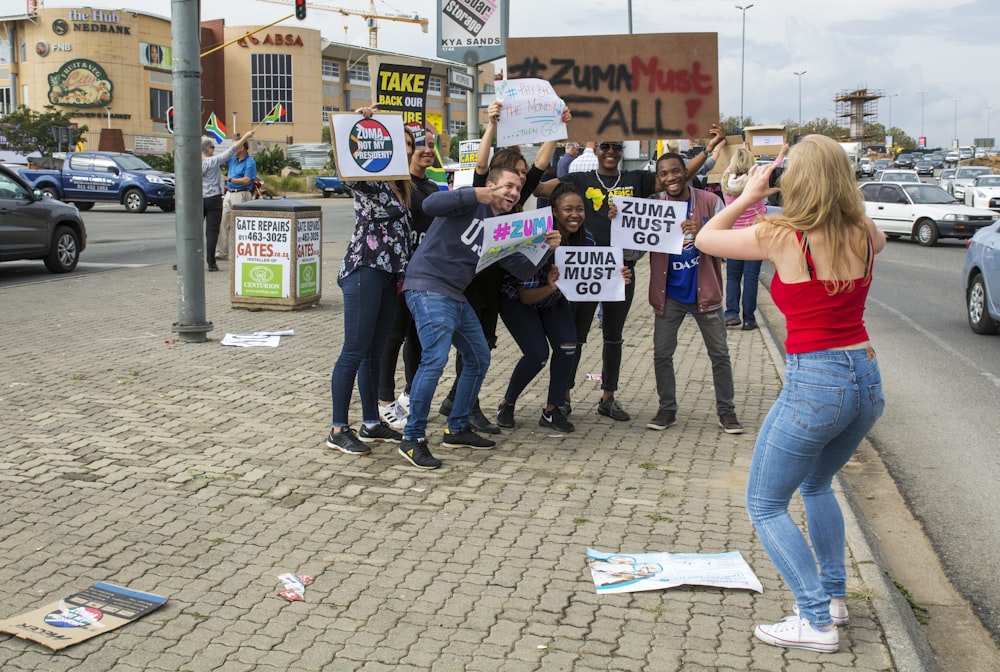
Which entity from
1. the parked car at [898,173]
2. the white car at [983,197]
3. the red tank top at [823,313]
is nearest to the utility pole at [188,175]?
the red tank top at [823,313]

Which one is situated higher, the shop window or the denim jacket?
the shop window

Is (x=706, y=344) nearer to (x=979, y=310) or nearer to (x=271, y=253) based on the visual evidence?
(x=271, y=253)

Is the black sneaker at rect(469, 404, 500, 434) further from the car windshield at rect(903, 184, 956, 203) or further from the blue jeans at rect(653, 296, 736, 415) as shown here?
the car windshield at rect(903, 184, 956, 203)

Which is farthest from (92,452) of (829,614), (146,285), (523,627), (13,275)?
(13,275)

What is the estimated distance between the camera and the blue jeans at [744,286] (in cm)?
1152

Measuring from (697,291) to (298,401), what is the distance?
299 centimetres

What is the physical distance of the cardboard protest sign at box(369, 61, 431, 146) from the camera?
342 inches

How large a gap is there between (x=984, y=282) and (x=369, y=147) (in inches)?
333

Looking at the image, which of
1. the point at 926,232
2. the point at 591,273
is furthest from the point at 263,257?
the point at 926,232

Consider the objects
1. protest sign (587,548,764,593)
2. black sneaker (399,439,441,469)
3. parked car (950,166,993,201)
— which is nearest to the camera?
protest sign (587,548,764,593)

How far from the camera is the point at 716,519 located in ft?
17.0

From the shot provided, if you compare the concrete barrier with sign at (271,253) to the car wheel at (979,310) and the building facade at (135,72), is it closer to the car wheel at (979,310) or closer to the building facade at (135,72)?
the car wheel at (979,310)

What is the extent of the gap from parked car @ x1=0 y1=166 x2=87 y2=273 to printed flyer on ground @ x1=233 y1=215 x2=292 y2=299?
540 cm

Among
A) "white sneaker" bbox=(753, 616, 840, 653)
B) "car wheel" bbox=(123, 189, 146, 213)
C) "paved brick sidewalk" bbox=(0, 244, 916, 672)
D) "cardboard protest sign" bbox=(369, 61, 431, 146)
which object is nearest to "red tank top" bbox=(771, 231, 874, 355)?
"white sneaker" bbox=(753, 616, 840, 653)
